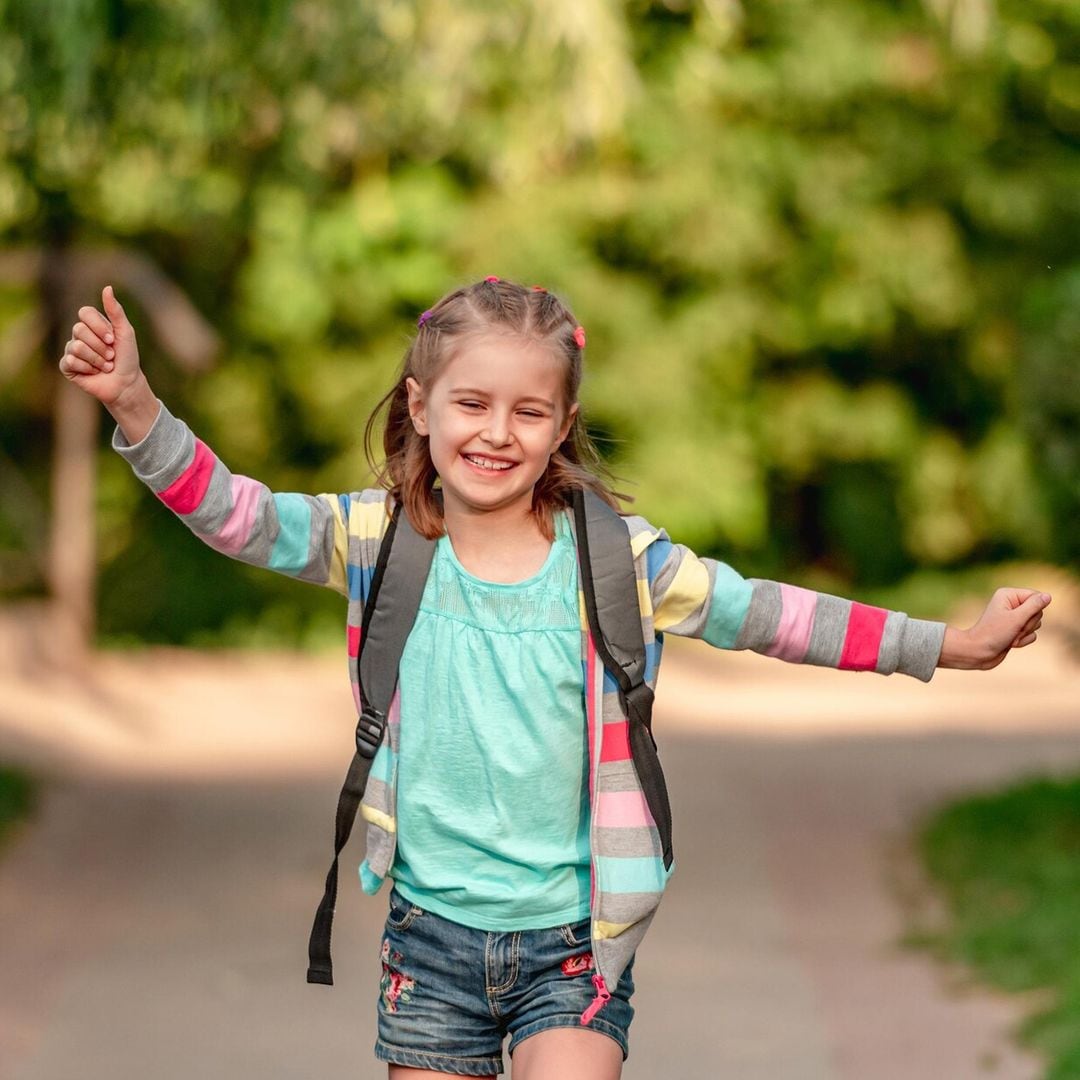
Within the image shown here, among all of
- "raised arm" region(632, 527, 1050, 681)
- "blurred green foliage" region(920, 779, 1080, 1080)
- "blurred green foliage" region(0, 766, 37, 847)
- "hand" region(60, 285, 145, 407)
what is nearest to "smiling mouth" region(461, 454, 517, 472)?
"raised arm" region(632, 527, 1050, 681)

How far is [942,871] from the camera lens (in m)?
6.98

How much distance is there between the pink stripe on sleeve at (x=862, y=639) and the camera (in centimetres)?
255

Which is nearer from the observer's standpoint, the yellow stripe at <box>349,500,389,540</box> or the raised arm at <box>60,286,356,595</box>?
the raised arm at <box>60,286,356,595</box>

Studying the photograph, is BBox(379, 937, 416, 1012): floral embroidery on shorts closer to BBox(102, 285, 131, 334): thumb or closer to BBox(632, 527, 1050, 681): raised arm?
BBox(632, 527, 1050, 681): raised arm

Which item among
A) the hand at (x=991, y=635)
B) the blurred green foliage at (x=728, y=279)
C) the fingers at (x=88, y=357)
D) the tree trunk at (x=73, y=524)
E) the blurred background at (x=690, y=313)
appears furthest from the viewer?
the blurred green foliage at (x=728, y=279)

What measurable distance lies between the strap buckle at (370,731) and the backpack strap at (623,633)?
1.03ft

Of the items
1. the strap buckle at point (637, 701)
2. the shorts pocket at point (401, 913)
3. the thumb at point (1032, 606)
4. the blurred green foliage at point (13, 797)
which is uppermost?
the blurred green foliage at point (13, 797)

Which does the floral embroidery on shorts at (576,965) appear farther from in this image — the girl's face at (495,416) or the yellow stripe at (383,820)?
the girl's face at (495,416)

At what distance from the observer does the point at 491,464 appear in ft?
8.23

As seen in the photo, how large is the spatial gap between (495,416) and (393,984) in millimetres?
807

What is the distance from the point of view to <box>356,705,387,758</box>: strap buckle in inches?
98.5

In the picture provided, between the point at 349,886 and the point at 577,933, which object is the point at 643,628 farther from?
the point at 349,886

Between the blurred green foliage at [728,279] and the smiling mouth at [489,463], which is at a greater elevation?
the blurred green foliage at [728,279]

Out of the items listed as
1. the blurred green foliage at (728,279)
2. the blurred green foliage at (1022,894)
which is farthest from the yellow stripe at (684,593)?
the blurred green foliage at (728,279)
